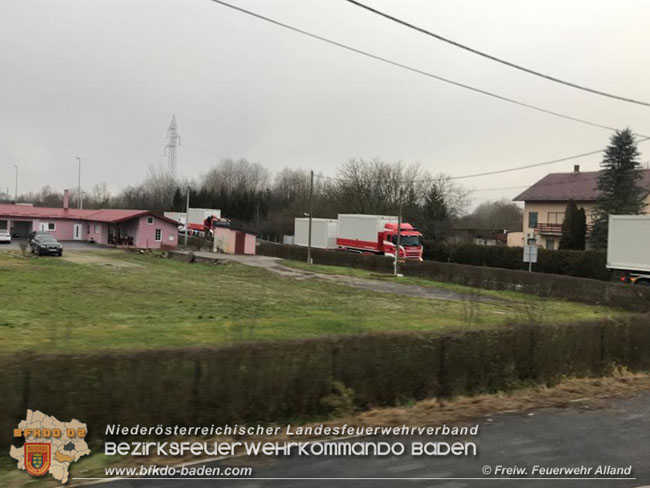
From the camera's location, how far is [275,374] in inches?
255

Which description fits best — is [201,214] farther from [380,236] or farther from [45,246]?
[380,236]

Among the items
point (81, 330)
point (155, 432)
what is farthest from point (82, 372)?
point (81, 330)

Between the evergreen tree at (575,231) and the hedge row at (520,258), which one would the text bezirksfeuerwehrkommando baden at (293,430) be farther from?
the evergreen tree at (575,231)

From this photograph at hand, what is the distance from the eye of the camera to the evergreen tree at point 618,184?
2037 inches

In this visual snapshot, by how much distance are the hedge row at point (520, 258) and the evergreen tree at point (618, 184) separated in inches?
390

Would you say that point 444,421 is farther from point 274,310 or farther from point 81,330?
point 274,310

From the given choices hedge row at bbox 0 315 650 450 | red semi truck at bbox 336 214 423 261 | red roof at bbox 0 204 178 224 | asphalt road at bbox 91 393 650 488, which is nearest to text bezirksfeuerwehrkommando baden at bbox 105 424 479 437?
hedge row at bbox 0 315 650 450

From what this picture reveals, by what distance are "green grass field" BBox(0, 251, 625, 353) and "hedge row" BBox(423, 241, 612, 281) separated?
1518cm

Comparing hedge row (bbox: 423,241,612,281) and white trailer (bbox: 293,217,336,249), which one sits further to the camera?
white trailer (bbox: 293,217,336,249)

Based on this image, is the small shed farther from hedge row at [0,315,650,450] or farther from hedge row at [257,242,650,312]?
hedge row at [0,315,650,450]

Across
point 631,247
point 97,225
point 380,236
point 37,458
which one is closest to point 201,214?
point 97,225

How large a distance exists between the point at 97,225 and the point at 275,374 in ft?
207

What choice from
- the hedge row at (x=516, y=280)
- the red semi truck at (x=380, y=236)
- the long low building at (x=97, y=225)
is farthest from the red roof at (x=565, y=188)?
the long low building at (x=97, y=225)

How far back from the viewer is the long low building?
58625mm
